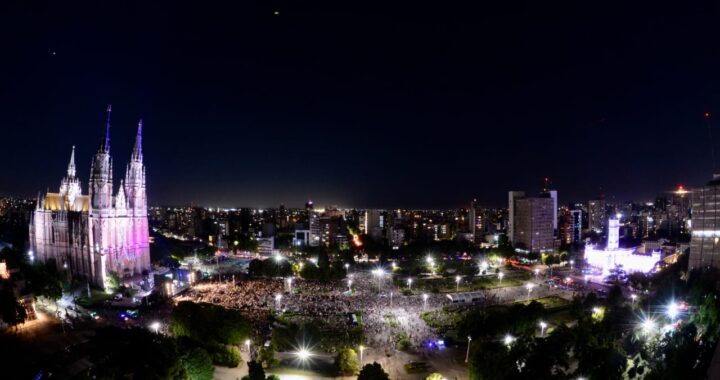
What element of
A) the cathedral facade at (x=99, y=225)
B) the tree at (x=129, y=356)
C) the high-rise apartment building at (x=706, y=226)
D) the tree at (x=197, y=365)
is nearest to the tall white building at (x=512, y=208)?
the high-rise apartment building at (x=706, y=226)

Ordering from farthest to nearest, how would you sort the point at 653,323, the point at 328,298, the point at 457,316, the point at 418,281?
the point at 418,281 < the point at 328,298 < the point at 457,316 < the point at 653,323

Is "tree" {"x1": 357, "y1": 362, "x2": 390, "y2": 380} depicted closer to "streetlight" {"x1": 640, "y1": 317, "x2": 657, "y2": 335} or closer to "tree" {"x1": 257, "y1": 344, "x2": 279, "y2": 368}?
"tree" {"x1": 257, "y1": 344, "x2": 279, "y2": 368}

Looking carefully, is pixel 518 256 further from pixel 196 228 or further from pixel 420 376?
pixel 196 228

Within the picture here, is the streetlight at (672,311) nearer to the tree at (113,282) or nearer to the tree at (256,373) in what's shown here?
the tree at (256,373)

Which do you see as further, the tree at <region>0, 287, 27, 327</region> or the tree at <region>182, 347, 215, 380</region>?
the tree at <region>0, 287, 27, 327</region>

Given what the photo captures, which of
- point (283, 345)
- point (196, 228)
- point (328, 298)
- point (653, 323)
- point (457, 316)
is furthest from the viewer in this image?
point (196, 228)

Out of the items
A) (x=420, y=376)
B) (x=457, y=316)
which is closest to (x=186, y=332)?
(x=420, y=376)

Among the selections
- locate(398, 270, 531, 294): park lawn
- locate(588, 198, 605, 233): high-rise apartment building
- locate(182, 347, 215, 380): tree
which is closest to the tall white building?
locate(398, 270, 531, 294): park lawn
